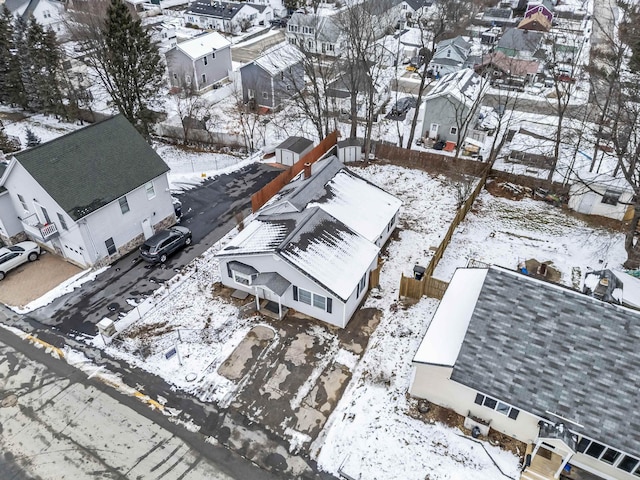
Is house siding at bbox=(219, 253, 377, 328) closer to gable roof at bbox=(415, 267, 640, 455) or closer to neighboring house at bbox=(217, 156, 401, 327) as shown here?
neighboring house at bbox=(217, 156, 401, 327)

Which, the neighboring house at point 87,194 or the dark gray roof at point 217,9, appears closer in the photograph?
the neighboring house at point 87,194

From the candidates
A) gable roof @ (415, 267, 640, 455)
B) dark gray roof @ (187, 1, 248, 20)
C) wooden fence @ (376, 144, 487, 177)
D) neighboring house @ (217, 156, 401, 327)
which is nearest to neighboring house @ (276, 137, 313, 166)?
wooden fence @ (376, 144, 487, 177)

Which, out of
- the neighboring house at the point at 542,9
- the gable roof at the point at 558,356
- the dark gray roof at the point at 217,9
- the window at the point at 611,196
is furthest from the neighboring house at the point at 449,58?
the gable roof at the point at 558,356

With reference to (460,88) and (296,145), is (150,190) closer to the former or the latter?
(296,145)

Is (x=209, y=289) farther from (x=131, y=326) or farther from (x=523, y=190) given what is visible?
(x=523, y=190)

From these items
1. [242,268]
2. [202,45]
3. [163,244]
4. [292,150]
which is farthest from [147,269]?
[202,45]

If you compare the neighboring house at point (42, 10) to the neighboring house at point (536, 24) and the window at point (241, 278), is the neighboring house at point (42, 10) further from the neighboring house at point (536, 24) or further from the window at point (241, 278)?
the neighboring house at point (536, 24)
